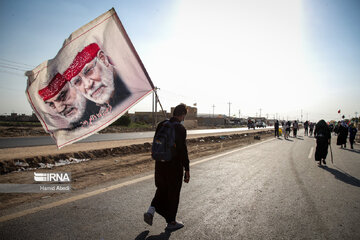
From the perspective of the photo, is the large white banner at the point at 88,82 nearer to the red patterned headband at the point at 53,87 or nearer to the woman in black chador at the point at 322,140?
the red patterned headband at the point at 53,87

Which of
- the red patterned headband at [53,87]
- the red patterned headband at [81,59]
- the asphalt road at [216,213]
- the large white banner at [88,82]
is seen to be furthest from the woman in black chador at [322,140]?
the red patterned headband at [53,87]

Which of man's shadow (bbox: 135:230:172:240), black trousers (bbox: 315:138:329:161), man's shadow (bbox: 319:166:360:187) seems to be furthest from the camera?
black trousers (bbox: 315:138:329:161)

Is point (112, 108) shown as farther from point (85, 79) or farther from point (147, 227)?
point (147, 227)

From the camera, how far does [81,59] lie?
2562mm

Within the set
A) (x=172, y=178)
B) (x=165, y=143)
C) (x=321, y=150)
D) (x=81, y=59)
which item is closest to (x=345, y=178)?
(x=321, y=150)

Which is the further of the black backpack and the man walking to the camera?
the man walking

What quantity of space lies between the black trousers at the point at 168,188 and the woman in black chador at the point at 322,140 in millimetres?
7304

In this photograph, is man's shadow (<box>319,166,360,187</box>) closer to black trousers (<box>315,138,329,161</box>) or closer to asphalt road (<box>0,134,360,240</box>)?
asphalt road (<box>0,134,360,240</box>)

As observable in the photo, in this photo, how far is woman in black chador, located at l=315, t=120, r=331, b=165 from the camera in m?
8.11

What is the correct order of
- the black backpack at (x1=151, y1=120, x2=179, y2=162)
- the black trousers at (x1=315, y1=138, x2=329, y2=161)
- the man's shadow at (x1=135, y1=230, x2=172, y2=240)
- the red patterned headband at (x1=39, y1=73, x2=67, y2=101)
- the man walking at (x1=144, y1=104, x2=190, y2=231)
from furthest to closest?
the black trousers at (x1=315, y1=138, x2=329, y2=161), the man walking at (x1=144, y1=104, x2=190, y2=231), the black backpack at (x1=151, y1=120, x2=179, y2=162), the man's shadow at (x1=135, y1=230, x2=172, y2=240), the red patterned headband at (x1=39, y1=73, x2=67, y2=101)

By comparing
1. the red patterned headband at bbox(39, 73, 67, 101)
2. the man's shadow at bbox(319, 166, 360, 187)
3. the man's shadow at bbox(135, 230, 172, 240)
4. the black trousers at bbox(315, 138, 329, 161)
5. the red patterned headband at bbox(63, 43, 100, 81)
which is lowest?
the man's shadow at bbox(319, 166, 360, 187)

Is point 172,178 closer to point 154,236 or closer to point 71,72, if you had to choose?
point 154,236

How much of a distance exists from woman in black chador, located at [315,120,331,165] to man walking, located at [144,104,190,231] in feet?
23.9

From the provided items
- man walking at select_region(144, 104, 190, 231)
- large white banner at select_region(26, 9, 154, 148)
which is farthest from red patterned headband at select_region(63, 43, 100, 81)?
man walking at select_region(144, 104, 190, 231)
